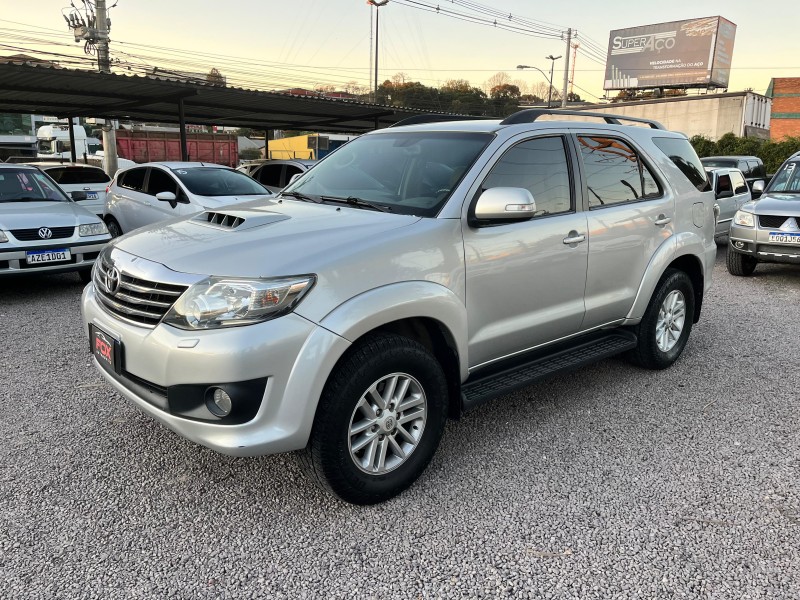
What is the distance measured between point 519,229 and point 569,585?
70.6 inches

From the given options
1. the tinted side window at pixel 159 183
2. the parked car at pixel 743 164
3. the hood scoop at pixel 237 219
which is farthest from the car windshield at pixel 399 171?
the parked car at pixel 743 164

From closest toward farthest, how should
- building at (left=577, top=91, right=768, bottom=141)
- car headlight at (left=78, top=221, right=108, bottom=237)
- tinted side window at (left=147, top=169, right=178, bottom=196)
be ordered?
car headlight at (left=78, top=221, right=108, bottom=237), tinted side window at (left=147, top=169, right=178, bottom=196), building at (left=577, top=91, right=768, bottom=141)

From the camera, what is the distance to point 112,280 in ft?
9.66

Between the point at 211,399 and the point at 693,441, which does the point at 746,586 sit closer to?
the point at 693,441

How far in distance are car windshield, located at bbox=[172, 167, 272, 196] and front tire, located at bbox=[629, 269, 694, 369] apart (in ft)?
A: 21.3

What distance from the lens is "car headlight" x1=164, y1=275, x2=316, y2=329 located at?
245cm

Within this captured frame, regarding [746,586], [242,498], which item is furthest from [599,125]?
[242,498]

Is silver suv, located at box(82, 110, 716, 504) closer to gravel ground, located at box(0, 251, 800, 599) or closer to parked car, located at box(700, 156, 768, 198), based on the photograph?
gravel ground, located at box(0, 251, 800, 599)

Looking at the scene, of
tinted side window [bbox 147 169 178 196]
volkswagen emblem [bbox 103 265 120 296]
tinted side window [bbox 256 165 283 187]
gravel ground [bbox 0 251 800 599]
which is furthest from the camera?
tinted side window [bbox 256 165 283 187]

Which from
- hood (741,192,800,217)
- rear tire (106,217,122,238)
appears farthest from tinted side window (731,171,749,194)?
rear tire (106,217,122,238)

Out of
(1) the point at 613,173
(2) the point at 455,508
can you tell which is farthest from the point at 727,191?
(2) the point at 455,508

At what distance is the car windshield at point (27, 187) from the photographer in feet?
24.1

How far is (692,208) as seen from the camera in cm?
466

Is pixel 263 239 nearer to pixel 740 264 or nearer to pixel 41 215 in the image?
pixel 41 215
